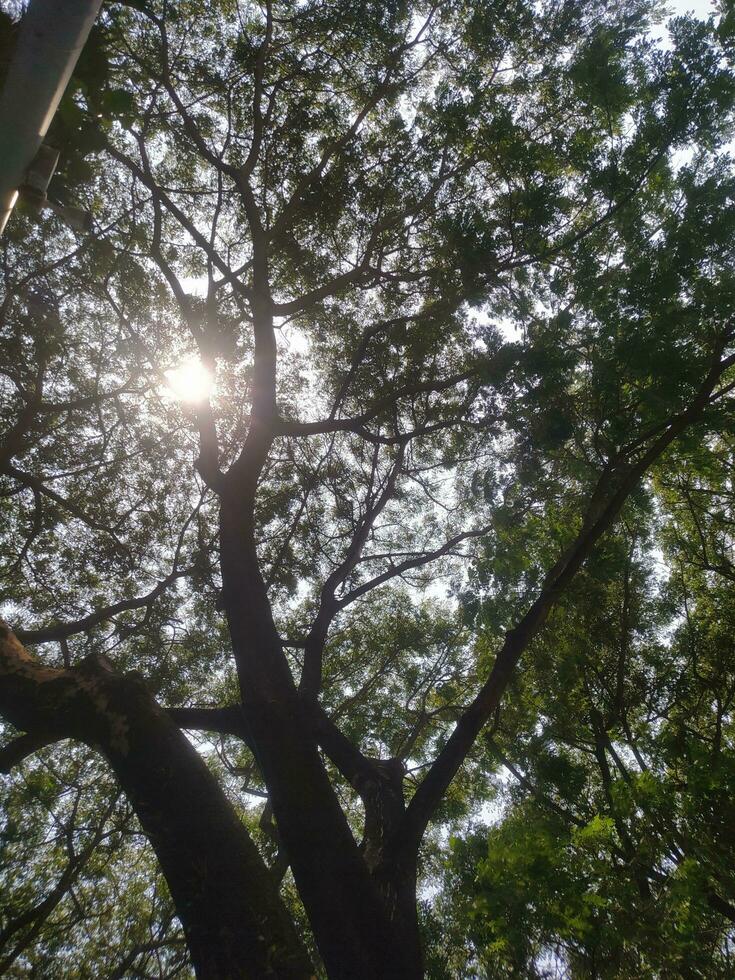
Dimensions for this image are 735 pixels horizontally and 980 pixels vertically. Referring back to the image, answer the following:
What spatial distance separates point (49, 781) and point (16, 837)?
1.43 metres

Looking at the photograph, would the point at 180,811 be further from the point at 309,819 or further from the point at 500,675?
the point at 500,675

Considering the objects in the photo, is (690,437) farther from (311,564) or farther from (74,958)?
(74,958)

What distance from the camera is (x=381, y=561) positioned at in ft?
24.4

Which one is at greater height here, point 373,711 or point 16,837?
point 373,711

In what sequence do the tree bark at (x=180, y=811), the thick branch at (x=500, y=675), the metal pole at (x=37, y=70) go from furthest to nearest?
the thick branch at (x=500, y=675) → the tree bark at (x=180, y=811) → the metal pole at (x=37, y=70)

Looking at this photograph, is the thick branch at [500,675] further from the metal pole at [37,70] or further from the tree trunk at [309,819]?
the metal pole at [37,70]

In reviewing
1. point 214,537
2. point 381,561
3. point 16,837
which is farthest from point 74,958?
point 381,561

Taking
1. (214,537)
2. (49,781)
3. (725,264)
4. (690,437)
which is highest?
(214,537)

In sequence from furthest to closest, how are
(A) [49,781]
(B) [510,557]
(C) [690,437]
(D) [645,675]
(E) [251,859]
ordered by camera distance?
(D) [645,675]
(A) [49,781]
(B) [510,557]
(C) [690,437]
(E) [251,859]

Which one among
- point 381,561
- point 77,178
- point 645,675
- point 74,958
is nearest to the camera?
point 77,178

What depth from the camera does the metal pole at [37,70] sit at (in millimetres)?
1418

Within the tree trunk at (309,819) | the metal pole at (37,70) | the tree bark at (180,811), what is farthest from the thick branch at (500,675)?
the metal pole at (37,70)

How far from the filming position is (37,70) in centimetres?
145

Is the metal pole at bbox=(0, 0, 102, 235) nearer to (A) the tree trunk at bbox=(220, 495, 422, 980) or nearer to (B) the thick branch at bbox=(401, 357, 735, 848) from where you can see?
(A) the tree trunk at bbox=(220, 495, 422, 980)
